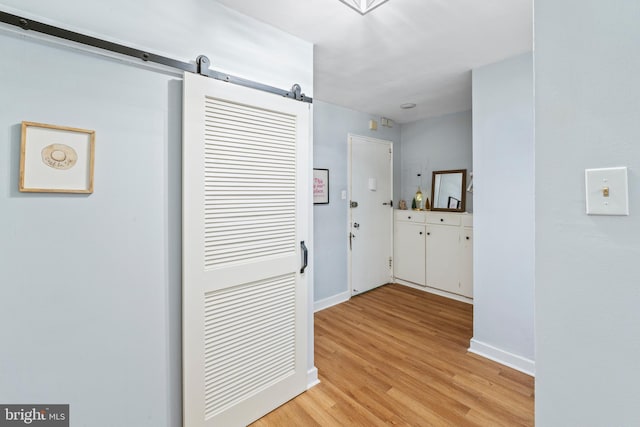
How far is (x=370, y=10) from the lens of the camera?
168 centimetres

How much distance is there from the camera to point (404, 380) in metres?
2.09

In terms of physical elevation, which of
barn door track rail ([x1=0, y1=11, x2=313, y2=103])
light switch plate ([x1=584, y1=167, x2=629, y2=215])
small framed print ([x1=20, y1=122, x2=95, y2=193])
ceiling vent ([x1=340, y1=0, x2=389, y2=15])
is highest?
ceiling vent ([x1=340, y1=0, x2=389, y2=15])

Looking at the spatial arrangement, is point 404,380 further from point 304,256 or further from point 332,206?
point 332,206

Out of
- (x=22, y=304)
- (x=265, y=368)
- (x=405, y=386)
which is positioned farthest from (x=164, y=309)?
(x=405, y=386)

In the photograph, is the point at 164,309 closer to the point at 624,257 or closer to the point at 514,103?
the point at 624,257

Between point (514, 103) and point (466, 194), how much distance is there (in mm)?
1663

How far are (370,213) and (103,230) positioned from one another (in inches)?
128

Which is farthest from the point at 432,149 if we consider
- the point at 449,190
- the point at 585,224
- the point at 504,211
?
the point at 585,224

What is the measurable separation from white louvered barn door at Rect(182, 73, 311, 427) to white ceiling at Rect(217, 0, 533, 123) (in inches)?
20.4

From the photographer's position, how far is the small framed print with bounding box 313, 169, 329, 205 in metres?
3.31

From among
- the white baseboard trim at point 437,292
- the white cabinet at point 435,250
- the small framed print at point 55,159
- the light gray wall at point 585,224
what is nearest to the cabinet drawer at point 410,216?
the white cabinet at point 435,250

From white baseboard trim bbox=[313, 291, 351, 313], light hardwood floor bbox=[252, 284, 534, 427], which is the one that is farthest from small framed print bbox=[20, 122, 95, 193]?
white baseboard trim bbox=[313, 291, 351, 313]

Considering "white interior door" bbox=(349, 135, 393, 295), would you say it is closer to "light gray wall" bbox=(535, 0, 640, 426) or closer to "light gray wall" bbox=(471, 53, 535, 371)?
"light gray wall" bbox=(471, 53, 535, 371)

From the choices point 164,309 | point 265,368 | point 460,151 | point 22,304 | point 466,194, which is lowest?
point 265,368
